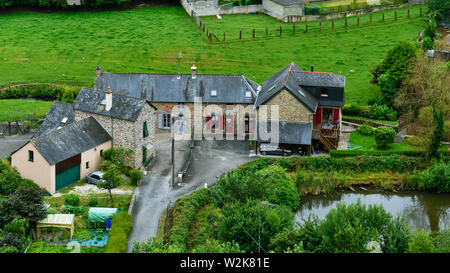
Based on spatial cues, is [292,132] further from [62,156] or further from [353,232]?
[353,232]

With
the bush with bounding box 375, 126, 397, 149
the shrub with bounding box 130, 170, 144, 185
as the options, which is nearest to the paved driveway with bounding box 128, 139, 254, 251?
the shrub with bounding box 130, 170, 144, 185

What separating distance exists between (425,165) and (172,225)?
70.0 feet

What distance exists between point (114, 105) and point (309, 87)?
15917mm

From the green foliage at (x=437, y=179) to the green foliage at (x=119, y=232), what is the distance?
21946 mm

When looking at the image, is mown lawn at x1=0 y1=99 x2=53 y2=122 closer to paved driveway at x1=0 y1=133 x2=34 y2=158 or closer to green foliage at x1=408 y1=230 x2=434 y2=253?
paved driveway at x1=0 y1=133 x2=34 y2=158

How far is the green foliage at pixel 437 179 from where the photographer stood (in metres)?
46.1

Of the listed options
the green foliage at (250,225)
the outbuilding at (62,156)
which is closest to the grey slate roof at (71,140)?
the outbuilding at (62,156)

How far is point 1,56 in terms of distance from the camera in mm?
72312

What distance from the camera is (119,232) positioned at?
36.5 m

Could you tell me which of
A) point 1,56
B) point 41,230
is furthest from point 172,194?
point 1,56

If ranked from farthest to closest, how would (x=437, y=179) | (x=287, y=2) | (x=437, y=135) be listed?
1. (x=287, y=2)
2. (x=437, y=135)
3. (x=437, y=179)

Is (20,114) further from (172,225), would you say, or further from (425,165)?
(425,165)

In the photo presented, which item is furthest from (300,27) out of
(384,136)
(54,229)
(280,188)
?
(54,229)

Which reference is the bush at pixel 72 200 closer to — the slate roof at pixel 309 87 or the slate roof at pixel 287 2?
the slate roof at pixel 309 87
